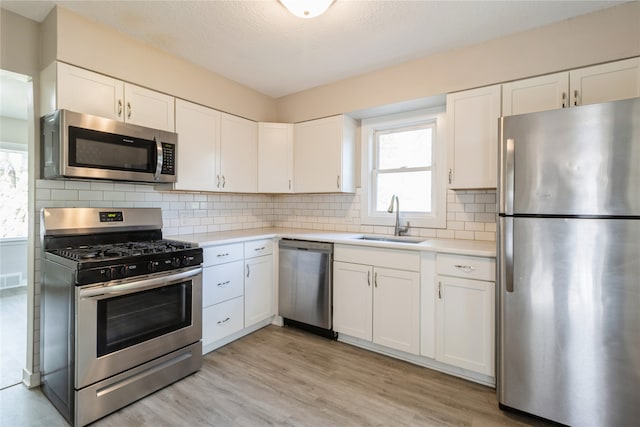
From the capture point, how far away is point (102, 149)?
6.88 feet

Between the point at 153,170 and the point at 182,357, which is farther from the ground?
the point at 153,170

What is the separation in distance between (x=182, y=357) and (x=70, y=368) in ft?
2.13

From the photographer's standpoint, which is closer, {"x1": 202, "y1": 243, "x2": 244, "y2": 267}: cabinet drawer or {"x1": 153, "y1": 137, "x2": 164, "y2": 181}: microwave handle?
{"x1": 153, "y1": 137, "x2": 164, "y2": 181}: microwave handle

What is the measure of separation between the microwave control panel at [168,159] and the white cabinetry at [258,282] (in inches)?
35.4

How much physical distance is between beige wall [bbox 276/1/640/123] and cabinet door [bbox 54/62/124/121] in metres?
1.82

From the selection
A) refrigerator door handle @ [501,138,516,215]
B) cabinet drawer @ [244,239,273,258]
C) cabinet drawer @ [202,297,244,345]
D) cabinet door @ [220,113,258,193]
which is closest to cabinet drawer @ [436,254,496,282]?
refrigerator door handle @ [501,138,516,215]

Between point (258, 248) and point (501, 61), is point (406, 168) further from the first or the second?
point (258, 248)

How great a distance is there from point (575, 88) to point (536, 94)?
0.21m

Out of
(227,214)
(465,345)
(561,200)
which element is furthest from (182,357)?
(561,200)

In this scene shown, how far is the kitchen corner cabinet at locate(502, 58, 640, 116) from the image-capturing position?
6.36ft

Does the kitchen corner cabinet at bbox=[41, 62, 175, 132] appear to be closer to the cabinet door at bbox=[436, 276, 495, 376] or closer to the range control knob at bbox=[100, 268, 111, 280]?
the range control knob at bbox=[100, 268, 111, 280]

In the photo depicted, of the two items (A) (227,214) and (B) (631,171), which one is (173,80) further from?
(B) (631,171)

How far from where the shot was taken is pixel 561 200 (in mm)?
1646

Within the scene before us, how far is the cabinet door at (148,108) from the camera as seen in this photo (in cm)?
235
